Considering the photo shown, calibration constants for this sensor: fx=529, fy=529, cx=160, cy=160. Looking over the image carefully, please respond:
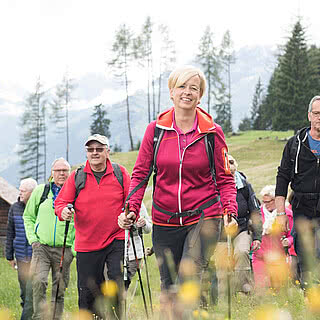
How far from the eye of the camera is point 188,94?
13.0 ft

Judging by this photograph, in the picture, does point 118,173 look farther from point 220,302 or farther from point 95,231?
point 220,302

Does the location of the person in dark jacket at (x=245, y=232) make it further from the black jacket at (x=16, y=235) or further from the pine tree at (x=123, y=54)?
the pine tree at (x=123, y=54)

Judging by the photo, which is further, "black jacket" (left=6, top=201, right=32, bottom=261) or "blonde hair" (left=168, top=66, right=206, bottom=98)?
"black jacket" (left=6, top=201, right=32, bottom=261)

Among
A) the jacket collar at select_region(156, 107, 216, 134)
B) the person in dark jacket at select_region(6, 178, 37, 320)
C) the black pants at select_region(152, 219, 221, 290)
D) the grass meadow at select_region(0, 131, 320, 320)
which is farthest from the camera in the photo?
the person in dark jacket at select_region(6, 178, 37, 320)

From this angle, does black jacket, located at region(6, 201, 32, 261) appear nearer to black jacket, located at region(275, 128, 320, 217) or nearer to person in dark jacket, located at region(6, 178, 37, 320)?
person in dark jacket, located at region(6, 178, 37, 320)

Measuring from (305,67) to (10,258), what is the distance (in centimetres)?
4712

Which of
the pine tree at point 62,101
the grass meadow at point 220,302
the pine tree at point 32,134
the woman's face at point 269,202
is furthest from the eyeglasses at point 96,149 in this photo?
the pine tree at point 32,134

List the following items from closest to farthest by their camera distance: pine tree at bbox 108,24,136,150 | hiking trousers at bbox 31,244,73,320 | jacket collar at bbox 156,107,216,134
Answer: jacket collar at bbox 156,107,216,134
hiking trousers at bbox 31,244,73,320
pine tree at bbox 108,24,136,150

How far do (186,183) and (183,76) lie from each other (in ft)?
2.64

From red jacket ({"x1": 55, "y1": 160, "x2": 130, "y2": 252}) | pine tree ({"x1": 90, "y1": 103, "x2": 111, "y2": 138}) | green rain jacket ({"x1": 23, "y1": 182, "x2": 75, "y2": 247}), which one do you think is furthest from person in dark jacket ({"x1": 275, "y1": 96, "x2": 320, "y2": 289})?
pine tree ({"x1": 90, "y1": 103, "x2": 111, "y2": 138})

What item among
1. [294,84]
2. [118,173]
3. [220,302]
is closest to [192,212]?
[118,173]

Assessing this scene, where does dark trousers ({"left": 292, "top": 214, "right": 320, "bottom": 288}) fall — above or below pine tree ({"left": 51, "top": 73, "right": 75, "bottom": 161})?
below

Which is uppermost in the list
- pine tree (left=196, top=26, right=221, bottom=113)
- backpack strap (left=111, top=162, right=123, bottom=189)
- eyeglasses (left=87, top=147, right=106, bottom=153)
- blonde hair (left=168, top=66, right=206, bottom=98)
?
pine tree (left=196, top=26, right=221, bottom=113)

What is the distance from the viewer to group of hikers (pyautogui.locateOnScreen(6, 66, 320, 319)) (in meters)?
3.85
